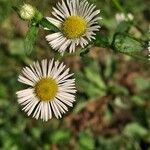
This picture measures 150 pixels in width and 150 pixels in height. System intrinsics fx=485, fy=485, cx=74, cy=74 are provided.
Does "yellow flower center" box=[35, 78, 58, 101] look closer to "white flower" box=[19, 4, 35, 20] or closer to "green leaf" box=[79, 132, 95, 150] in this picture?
"white flower" box=[19, 4, 35, 20]

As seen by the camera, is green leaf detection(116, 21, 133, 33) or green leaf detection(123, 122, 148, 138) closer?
green leaf detection(116, 21, 133, 33)

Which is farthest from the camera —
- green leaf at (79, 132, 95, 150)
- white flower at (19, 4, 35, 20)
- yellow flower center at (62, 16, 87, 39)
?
green leaf at (79, 132, 95, 150)

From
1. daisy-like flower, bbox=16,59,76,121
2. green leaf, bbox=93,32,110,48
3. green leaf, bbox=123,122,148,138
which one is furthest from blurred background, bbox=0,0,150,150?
green leaf, bbox=93,32,110,48

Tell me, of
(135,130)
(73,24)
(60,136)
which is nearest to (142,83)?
(135,130)

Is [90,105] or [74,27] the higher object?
[74,27]

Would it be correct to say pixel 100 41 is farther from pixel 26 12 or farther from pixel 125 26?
pixel 125 26

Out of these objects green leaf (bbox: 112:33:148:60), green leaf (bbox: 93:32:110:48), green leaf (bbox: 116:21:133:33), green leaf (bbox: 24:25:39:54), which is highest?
green leaf (bbox: 116:21:133:33)

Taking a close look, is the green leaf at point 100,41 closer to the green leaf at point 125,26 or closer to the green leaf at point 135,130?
the green leaf at point 125,26
